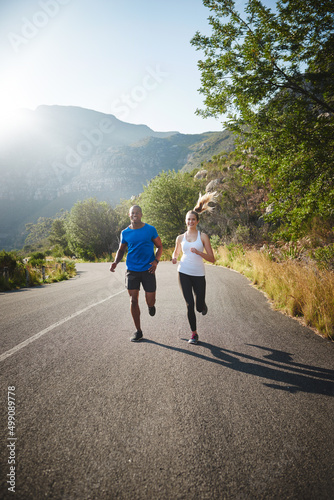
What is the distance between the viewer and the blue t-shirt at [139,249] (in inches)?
163

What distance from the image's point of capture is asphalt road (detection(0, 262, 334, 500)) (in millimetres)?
1520

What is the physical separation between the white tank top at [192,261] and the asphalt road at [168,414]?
118 centimetres

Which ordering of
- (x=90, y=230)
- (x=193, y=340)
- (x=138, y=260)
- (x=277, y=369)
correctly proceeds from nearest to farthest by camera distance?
(x=277, y=369), (x=193, y=340), (x=138, y=260), (x=90, y=230)

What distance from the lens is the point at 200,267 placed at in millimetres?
3965

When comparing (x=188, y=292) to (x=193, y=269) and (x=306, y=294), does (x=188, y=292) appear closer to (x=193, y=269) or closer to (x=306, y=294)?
(x=193, y=269)

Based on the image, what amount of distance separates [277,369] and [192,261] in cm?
194

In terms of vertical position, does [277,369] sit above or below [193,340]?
below

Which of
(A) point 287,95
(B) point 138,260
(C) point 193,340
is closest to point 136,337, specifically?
(C) point 193,340

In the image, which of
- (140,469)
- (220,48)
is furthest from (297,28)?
(140,469)

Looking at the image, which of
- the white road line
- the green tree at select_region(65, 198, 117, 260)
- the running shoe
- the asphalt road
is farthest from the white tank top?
the green tree at select_region(65, 198, 117, 260)

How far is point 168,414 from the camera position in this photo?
7.09ft

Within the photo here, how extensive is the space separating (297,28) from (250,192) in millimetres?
12977

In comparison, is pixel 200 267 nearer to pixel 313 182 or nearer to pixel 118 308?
pixel 118 308

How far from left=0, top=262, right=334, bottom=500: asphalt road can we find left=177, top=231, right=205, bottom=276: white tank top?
3.89ft
